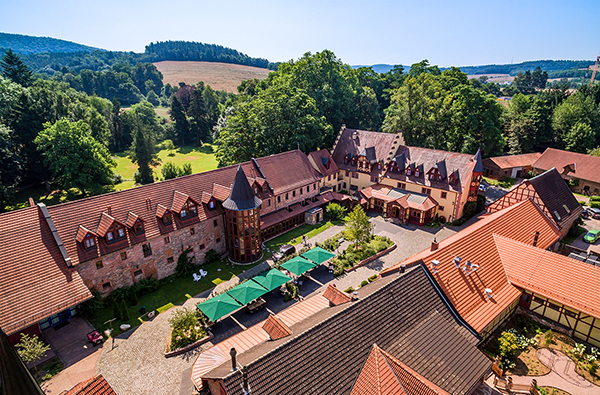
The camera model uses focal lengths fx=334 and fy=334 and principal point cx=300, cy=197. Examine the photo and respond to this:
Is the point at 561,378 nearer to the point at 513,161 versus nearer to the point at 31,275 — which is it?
the point at 31,275

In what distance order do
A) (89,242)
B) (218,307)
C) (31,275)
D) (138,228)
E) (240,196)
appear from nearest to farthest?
1. (31,275)
2. (218,307)
3. (89,242)
4. (138,228)
5. (240,196)

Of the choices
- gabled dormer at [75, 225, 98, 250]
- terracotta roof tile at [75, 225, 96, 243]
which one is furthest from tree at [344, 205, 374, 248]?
terracotta roof tile at [75, 225, 96, 243]

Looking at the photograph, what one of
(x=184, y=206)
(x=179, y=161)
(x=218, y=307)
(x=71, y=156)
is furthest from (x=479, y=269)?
(x=179, y=161)

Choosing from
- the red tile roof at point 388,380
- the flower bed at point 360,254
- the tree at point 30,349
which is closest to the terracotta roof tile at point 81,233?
the tree at point 30,349

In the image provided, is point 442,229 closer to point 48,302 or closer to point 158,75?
point 48,302

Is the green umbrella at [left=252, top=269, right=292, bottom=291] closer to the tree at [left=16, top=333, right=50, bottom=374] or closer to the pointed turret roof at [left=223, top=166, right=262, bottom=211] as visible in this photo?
the pointed turret roof at [left=223, top=166, right=262, bottom=211]

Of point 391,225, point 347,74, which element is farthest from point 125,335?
point 347,74
